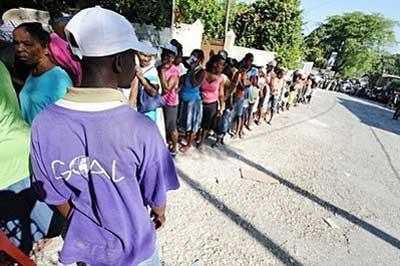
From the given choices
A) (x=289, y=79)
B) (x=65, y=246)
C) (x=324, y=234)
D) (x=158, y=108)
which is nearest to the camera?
(x=65, y=246)

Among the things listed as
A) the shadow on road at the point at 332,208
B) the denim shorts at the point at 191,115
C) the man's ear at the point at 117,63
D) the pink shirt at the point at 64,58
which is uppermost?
the man's ear at the point at 117,63

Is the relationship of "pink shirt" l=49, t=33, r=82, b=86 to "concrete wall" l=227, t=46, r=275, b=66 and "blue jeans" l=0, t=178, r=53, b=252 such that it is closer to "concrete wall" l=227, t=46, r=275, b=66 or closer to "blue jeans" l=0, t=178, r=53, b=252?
"blue jeans" l=0, t=178, r=53, b=252

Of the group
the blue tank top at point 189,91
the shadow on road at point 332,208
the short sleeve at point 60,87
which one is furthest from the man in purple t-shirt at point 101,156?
the blue tank top at point 189,91

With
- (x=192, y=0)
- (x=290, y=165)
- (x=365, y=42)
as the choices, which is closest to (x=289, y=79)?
(x=192, y=0)

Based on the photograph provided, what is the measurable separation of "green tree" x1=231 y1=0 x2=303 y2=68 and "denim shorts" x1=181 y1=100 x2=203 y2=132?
1611cm

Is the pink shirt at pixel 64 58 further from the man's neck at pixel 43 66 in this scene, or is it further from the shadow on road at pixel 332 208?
the shadow on road at pixel 332 208

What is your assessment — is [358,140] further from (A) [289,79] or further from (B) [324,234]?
(B) [324,234]

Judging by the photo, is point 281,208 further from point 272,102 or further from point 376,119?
point 376,119

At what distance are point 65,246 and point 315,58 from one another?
51208 millimetres

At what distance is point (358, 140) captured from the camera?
9.06 metres

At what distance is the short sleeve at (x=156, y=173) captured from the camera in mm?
1253

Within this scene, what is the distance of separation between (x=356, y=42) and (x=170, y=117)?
53.5 metres

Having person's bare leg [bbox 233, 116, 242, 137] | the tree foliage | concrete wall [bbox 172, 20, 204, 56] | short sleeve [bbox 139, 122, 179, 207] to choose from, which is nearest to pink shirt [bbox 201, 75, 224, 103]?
person's bare leg [bbox 233, 116, 242, 137]

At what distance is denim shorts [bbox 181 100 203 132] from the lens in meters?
5.16
